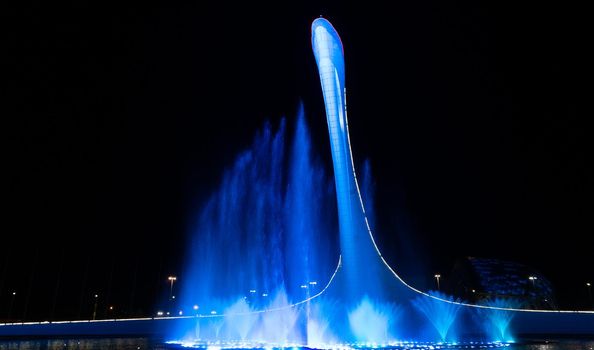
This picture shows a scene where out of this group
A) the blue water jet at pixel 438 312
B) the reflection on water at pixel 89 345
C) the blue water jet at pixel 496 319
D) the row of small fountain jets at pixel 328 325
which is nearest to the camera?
the reflection on water at pixel 89 345

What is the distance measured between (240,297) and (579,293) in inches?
1128

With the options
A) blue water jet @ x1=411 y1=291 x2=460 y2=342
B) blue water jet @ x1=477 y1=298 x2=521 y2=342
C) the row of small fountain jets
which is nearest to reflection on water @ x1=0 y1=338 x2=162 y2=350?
the row of small fountain jets

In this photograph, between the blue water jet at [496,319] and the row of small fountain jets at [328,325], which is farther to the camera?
the blue water jet at [496,319]

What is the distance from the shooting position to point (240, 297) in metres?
24.4

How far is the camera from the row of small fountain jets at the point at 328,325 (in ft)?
52.6

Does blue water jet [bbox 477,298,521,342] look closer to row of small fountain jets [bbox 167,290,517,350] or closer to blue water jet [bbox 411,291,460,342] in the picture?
row of small fountain jets [bbox 167,290,517,350]

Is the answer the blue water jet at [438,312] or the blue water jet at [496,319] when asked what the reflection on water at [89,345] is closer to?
the blue water jet at [438,312]

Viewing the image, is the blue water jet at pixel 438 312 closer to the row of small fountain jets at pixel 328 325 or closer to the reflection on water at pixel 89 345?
the row of small fountain jets at pixel 328 325

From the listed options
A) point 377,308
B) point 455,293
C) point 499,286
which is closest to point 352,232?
point 377,308

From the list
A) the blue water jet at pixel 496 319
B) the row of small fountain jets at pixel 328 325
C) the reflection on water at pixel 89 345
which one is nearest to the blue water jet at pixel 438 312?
the row of small fountain jets at pixel 328 325

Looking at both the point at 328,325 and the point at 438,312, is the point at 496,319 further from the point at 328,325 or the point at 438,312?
the point at 328,325

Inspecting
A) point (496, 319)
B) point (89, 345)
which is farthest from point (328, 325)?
point (496, 319)

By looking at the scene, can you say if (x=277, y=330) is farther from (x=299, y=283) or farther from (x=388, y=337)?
(x=388, y=337)

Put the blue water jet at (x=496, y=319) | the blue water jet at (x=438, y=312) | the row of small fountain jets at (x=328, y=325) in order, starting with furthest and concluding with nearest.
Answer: the blue water jet at (x=496, y=319) → the blue water jet at (x=438, y=312) → the row of small fountain jets at (x=328, y=325)
